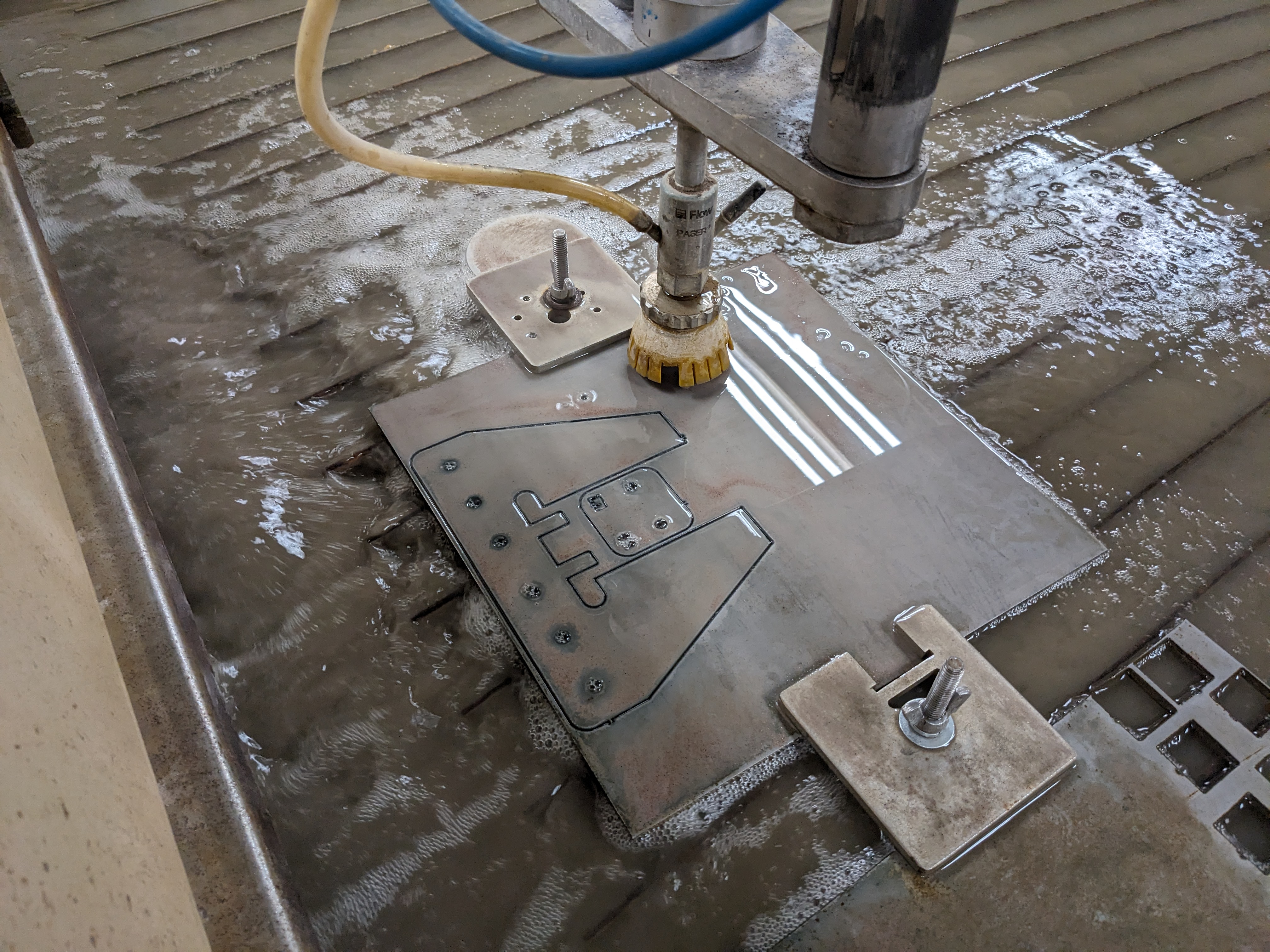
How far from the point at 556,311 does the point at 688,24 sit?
57cm

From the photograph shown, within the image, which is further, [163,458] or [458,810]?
[163,458]

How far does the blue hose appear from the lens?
60 centimetres

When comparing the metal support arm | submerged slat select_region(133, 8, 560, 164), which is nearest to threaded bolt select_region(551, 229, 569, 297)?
the metal support arm

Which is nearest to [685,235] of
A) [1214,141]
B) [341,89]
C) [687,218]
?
[687,218]

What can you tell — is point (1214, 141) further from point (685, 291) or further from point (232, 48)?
point (232, 48)

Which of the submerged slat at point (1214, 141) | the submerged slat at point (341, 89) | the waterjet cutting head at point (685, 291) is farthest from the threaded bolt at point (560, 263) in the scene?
the submerged slat at point (1214, 141)

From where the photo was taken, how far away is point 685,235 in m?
1.03

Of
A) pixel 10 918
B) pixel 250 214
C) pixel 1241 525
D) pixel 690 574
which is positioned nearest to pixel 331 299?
pixel 250 214

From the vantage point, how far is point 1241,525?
1100mm

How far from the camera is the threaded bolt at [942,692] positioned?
81 centimetres

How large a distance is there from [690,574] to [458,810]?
38cm

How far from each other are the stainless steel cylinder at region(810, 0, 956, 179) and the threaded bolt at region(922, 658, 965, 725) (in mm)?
486

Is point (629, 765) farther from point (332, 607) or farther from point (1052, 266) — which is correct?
point (1052, 266)

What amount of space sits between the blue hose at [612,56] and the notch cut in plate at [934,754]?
658 millimetres
